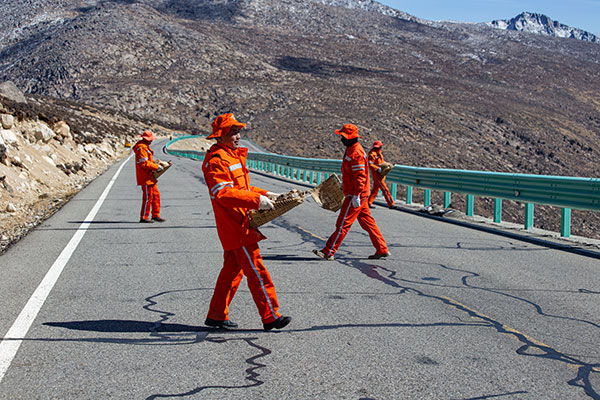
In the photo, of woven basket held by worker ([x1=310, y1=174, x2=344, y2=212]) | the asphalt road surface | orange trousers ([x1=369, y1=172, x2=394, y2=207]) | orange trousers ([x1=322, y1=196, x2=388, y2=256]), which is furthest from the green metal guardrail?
woven basket held by worker ([x1=310, y1=174, x2=344, y2=212])

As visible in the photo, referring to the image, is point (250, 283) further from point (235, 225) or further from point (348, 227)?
point (348, 227)

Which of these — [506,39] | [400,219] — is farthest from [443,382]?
[506,39]

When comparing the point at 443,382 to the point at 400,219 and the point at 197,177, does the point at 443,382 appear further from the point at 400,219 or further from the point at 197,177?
the point at 197,177

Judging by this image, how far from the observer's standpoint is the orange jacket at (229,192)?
5168 mm

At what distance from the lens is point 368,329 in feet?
18.3

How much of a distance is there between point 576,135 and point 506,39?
12028 centimetres

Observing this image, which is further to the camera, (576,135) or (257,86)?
(257,86)

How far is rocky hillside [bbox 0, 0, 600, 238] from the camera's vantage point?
7431cm

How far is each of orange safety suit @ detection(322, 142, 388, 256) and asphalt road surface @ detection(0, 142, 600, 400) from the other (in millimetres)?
282

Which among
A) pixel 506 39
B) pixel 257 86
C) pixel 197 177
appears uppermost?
pixel 506 39

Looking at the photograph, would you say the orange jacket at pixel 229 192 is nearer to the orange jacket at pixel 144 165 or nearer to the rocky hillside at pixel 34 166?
the rocky hillside at pixel 34 166

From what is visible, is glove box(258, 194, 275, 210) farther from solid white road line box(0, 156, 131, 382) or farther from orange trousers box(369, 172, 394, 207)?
orange trousers box(369, 172, 394, 207)

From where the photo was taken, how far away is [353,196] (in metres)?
8.89

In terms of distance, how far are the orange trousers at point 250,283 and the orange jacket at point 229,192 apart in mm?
104
